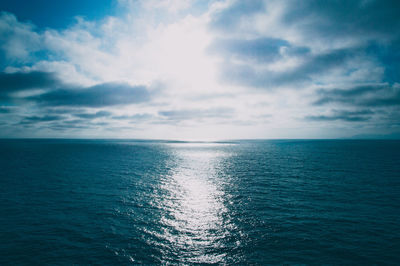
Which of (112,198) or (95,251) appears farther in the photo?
(112,198)

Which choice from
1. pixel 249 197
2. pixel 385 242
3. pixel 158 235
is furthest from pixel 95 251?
pixel 385 242

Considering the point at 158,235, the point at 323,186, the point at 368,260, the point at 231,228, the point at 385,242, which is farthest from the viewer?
the point at 323,186

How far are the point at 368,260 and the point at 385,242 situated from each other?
551 centimetres

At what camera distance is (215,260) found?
18875 mm

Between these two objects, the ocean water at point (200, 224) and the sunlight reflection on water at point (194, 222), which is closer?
the ocean water at point (200, 224)

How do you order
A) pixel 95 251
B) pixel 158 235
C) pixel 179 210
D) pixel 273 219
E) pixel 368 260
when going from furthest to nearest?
pixel 179 210 → pixel 273 219 → pixel 158 235 → pixel 95 251 → pixel 368 260

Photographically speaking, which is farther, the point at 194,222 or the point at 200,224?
the point at 194,222

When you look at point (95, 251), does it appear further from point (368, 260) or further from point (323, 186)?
point (323, 186)

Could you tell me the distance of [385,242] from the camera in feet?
70.7

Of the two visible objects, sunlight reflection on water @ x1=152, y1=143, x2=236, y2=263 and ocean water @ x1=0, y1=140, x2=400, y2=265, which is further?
sunlight reflection on water @ x1=152, y1=143, x2=236, y2=263

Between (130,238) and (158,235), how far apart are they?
11.6ft

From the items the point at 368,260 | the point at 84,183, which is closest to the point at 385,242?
the point at 368,260

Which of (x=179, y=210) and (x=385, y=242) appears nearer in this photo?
(x=385, y=242)

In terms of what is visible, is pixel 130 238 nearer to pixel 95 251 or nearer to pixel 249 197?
pixel 95 251
